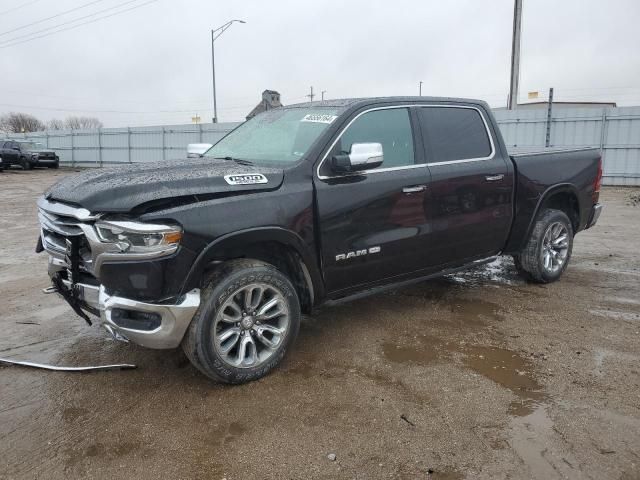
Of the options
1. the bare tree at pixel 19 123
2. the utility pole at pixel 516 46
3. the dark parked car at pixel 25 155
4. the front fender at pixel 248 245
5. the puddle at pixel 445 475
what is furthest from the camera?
the bare tree at pixel 19 123

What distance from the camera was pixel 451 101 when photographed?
16.4ft

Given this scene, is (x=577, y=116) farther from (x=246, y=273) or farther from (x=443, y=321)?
(x=246, y=273)

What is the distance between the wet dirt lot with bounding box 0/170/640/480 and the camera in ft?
9.12

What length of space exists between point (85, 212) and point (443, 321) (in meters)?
3.08

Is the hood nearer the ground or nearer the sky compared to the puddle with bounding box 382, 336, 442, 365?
nearer the sky

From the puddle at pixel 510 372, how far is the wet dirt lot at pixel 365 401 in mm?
14

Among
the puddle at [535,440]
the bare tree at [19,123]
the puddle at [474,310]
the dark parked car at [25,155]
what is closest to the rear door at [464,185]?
the puddle at [474,310]

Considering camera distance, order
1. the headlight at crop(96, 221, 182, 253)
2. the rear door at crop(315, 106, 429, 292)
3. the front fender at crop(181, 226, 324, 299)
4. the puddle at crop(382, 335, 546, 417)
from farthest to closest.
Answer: the rear door at crop(315, 106, 429, 292) < the puddle at crop(382, 335, 546, 417) < the front fender at crop(181, 226, 324, 299) < the headlight at crop(96, 221, 182, 253)

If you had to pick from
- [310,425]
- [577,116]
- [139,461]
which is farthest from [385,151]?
[577,116]

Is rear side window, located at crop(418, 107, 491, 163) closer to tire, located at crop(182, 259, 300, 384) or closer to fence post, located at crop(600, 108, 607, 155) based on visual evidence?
tire, located at crop(182, 259, 300, 384)

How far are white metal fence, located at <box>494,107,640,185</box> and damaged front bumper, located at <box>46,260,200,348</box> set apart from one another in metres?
16.3

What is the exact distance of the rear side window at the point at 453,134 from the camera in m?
4.65

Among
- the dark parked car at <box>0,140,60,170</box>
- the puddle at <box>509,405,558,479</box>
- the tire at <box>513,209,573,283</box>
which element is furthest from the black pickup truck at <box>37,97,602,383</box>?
the dark parked car at <box>0,140,60,170</box>

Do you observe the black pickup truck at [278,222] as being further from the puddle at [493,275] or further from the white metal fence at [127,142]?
the white metal fence at [127,142]
